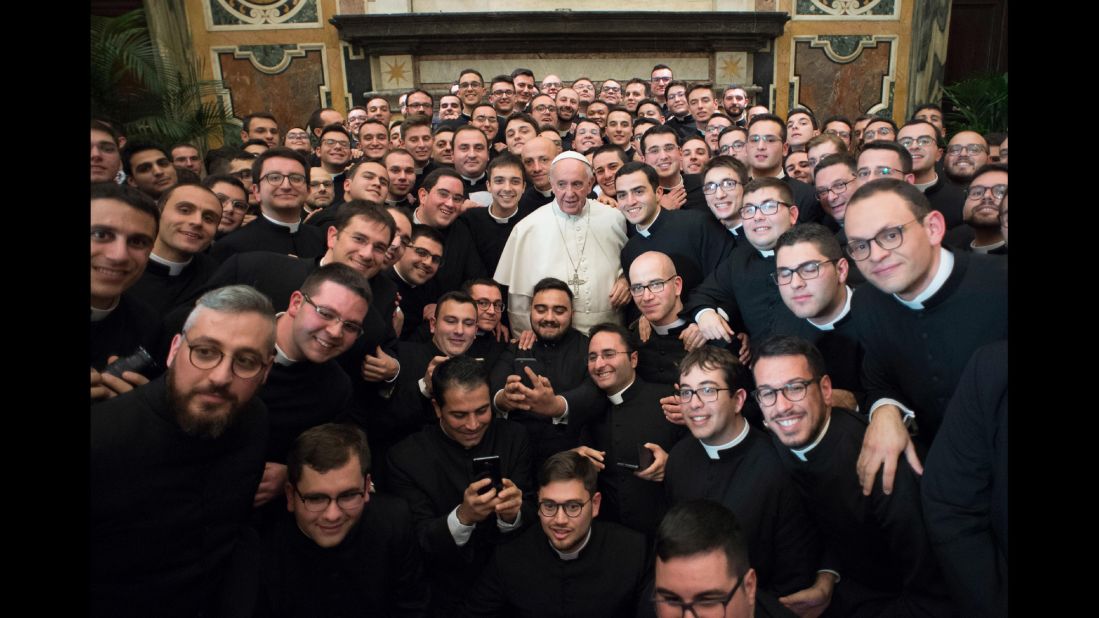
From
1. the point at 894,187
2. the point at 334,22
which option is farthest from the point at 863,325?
the point at 334,22

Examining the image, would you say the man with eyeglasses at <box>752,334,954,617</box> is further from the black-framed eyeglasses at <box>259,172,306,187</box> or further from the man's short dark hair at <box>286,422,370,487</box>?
the black-framed eyeglasses at <box>259,172,306,187</box>

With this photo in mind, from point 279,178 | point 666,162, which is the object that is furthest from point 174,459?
point 666,162

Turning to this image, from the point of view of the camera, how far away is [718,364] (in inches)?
105

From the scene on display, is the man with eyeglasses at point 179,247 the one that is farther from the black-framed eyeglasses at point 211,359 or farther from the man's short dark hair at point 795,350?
the man's short dark hair at point 795,350

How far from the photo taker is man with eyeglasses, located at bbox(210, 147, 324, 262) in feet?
11.9

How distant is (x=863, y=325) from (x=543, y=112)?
420 cm

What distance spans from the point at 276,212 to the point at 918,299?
3033 mm

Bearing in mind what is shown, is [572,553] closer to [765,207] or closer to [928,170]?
[765,207]

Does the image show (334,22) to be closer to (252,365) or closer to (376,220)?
(376,220)

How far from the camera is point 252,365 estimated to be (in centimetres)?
196

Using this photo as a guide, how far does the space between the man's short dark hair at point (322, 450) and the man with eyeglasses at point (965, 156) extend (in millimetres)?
4197

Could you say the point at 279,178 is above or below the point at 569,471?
above

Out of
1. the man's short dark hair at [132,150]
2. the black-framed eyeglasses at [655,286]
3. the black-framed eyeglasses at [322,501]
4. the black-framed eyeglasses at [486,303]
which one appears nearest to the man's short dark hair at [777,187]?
the black-framed eyeglasses at [655,286]

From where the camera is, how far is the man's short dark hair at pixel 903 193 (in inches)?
94.6
